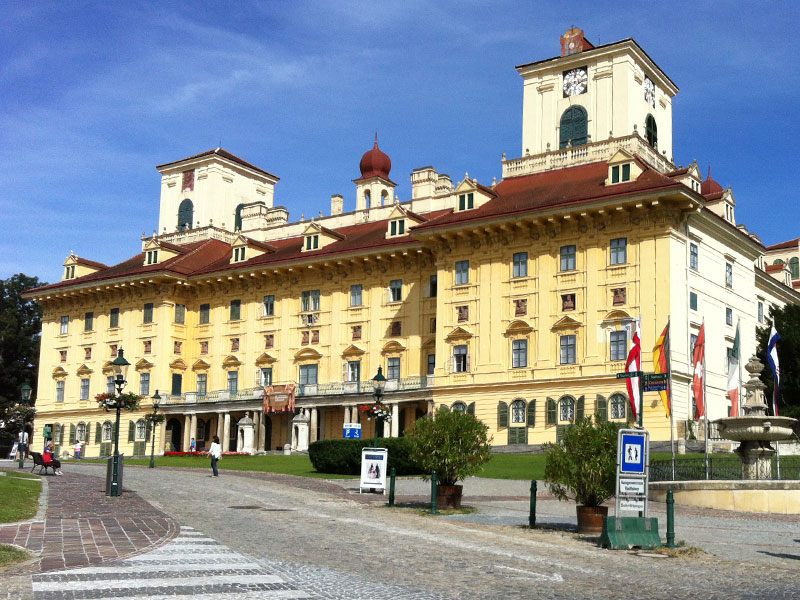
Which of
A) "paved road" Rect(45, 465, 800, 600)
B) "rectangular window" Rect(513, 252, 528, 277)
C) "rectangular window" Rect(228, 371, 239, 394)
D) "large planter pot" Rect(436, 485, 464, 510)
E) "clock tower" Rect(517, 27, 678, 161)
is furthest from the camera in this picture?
"rectangular window" Rect(228, 371, 239, 394)

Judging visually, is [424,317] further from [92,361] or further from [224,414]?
[92,361]

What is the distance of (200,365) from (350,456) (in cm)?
3473

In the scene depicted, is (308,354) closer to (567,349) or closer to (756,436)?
(567,349)

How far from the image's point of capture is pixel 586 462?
20344mm

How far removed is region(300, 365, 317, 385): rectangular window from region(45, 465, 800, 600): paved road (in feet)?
133

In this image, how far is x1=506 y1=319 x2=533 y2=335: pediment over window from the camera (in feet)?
179

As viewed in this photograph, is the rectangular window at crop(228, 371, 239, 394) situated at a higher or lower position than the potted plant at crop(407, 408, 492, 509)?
higher

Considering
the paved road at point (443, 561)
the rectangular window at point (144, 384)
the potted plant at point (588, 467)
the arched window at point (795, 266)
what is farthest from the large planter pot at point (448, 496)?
the arched window at point (795, 266)

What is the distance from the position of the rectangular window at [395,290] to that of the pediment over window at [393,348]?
8.95 ft

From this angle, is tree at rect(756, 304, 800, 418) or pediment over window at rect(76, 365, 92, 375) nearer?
tree at rect(756, 304, 800, 418)

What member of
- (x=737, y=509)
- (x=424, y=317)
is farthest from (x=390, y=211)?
(x=737, y=509)

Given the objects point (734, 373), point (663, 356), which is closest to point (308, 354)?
point (663, 356)

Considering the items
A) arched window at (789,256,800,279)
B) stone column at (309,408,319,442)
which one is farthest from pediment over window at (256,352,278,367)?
arched window at (789,256,800,279)

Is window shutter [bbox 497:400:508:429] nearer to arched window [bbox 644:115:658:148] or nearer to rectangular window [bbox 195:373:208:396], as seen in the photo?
arched window [bbox 644:115:658:148]
